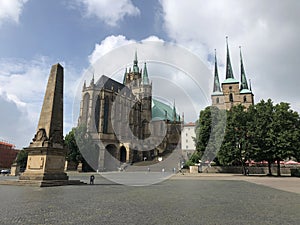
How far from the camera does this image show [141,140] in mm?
79625

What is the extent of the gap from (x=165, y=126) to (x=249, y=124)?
59407mm

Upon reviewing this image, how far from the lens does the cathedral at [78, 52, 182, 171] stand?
202 ft

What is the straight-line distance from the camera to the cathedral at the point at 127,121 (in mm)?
61566

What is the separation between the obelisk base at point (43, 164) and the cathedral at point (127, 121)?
4200 cm

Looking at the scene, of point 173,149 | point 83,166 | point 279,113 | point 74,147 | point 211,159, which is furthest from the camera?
point 173,149

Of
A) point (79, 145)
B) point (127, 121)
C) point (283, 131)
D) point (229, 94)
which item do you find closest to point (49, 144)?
point (283, 131)

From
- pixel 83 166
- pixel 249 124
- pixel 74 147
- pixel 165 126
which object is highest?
pixel 165 126

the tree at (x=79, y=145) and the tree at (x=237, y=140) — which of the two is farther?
the tree at (x=79, y=145)

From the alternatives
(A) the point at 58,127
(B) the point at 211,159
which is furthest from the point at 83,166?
(A) the point at 58,127

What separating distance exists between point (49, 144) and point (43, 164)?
120 centimetres

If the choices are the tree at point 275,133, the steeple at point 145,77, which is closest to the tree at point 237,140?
the tree at point 275,133

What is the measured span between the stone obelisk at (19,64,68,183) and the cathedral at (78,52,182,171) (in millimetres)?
41916

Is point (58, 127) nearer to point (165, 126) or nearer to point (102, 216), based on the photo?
point (102, 216)

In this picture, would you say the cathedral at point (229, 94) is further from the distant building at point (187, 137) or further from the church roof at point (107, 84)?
the church roof at point (107, 84)
